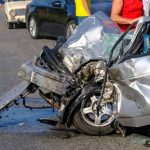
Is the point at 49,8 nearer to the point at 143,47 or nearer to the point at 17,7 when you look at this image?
the point at 17,7

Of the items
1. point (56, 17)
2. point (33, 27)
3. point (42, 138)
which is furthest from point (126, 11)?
point (33, 27)

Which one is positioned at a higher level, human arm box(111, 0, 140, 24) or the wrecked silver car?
human arm box(111, 0, 140, 24)

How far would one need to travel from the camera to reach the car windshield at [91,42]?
6676 mm

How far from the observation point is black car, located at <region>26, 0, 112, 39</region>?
16562 mm

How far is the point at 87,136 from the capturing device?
263 inches

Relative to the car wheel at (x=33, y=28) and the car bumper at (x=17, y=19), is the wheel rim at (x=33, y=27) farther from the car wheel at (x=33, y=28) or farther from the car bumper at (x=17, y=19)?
the car bumper at (x=17, y=19)

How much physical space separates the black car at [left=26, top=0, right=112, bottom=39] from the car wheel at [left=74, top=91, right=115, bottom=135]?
8.81 m

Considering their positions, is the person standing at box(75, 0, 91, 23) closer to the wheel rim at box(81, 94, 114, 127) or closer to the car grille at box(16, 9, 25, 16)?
the wheel rim at box(81, 94, 114, 127)

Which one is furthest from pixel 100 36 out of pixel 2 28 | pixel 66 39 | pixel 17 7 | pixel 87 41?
pixel 2 28

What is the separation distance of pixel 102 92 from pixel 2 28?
61.7ft

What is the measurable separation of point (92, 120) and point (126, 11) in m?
1.55

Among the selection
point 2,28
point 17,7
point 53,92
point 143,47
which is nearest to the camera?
point 143,47

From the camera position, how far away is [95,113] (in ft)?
21.6

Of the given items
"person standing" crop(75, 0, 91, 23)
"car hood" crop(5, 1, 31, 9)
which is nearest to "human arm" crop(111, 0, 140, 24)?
"person standing" crop(75, 0, 91, 23)
